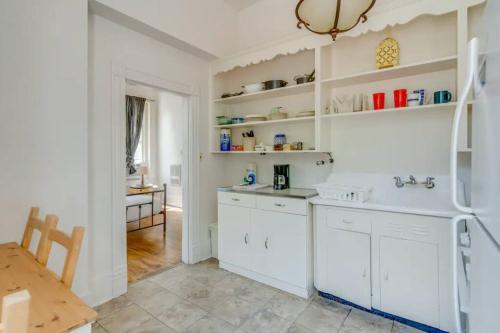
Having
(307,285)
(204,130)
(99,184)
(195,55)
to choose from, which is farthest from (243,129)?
(307,285)

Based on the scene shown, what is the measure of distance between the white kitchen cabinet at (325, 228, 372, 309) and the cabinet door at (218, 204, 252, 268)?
802mm

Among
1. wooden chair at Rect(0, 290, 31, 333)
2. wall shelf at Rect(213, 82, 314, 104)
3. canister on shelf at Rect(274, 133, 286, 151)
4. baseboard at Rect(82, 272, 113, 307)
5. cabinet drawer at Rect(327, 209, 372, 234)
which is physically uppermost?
wall shelf at Rect(213, 82, 314, 104)

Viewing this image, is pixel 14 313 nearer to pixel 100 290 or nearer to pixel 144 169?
pixel 100 290

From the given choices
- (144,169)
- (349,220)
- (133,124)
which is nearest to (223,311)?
(349,220)

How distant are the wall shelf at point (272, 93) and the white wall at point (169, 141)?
3006 mm

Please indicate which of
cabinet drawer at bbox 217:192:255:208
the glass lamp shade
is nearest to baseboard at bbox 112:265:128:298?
cabinet drawer at bbox 217:192:255:208

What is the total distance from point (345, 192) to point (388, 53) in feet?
4.11

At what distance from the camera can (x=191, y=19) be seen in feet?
9.04

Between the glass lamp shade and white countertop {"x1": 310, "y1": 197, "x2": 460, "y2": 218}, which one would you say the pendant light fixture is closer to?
white countertop {"x1": 310, "y1": 197, "x2": 460, "y2": 218}

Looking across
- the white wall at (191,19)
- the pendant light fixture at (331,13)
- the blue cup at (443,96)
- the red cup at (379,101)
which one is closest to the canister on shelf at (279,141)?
the red cup at (379,101)

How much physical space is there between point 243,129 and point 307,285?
1910 mm

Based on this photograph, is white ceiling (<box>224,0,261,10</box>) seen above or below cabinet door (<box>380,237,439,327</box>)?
above

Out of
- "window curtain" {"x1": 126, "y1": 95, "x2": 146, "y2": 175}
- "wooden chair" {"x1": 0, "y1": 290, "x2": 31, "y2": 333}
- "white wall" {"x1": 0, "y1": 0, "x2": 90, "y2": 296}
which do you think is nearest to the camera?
"wooden chair" {"x1": 0, "y1": 290, "x2": 31, "y2": 333}

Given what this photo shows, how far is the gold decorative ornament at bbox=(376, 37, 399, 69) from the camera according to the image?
2.17m
